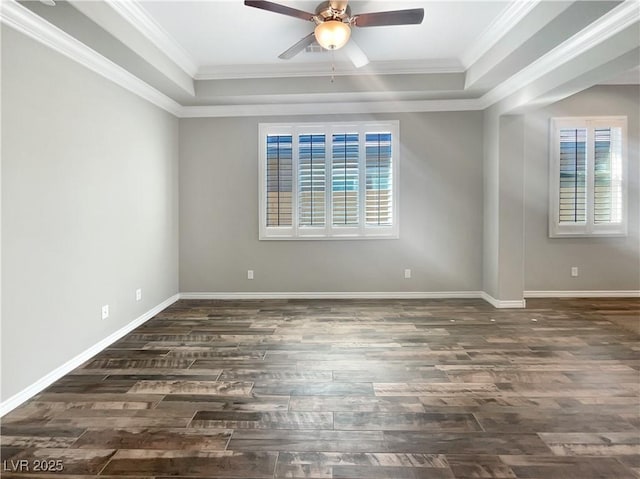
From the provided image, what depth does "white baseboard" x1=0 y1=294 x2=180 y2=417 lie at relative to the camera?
7.87 feet

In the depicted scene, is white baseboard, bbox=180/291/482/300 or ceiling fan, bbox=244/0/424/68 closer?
ceiling fan, bbox=244/0/424/68

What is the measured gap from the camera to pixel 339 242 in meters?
5.22

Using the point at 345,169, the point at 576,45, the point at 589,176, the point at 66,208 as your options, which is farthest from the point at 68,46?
the point at 589,176

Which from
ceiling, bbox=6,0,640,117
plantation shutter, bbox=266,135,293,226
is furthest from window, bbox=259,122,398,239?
ceiling, bbox=6,0,640,117

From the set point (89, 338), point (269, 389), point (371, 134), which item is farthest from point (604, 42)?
point (89, 338)

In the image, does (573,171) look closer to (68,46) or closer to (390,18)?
(390,18)

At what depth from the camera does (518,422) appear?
7.33ft

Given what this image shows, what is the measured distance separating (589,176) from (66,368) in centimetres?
657

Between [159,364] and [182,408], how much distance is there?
0.84 m

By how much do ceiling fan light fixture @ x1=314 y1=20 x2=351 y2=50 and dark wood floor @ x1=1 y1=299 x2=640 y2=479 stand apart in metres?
2.57

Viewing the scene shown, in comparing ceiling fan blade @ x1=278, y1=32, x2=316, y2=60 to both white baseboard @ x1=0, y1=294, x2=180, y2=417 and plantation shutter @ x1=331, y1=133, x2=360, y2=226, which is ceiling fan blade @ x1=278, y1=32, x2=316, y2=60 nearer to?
plantation shutter @ x1=331, y1=133, x2=360, y2=226

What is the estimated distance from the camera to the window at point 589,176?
514 centimetres

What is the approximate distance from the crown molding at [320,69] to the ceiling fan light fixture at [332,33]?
1481 mm

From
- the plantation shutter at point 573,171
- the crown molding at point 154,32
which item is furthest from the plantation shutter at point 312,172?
the plantation shutter at point 573,171
